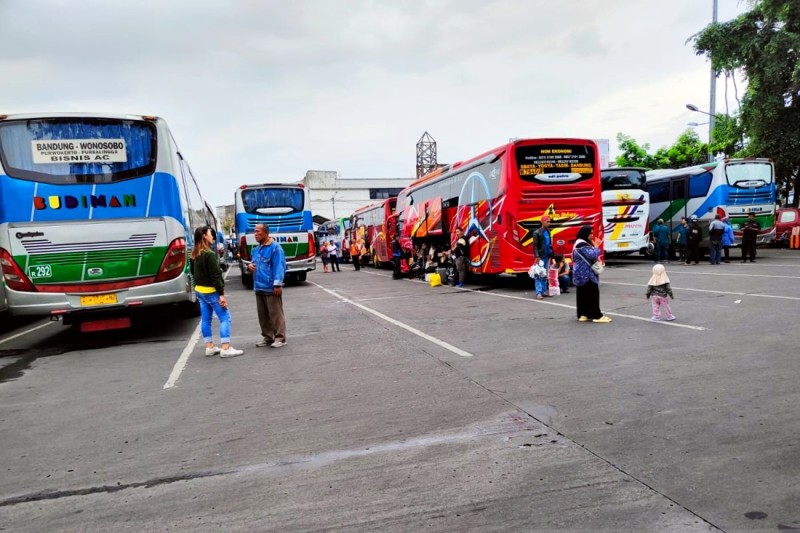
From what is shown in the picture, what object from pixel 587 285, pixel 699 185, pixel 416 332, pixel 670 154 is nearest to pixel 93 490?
pixel 416 332

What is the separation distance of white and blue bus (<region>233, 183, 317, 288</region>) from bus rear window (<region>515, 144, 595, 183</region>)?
352 inches

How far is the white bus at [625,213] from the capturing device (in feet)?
70.0

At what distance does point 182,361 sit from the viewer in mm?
7676

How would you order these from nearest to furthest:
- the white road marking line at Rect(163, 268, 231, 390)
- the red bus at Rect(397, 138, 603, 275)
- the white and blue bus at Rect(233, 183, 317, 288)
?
the white road marking line at Rect(163, 268, 231, 390) < the red bus at Rect(397, 138, 603, 275) < the white and blue bus at Rect(233, 183, 317, 288)

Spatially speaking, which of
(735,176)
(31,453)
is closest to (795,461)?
(31,453)

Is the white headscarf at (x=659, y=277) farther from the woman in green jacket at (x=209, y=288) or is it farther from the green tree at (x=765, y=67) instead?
the green tree at (x=765, y=67)

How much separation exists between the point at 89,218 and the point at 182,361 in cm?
297

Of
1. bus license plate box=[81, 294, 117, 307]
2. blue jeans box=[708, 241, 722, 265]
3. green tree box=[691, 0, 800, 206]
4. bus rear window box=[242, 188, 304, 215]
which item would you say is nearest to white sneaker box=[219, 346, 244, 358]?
bus license plate box=[81, 294, 117, 307]

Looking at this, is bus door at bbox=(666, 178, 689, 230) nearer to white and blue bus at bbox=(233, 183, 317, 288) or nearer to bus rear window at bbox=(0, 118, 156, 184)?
white and blue bus at bbox=(233, 183, 317, 288)

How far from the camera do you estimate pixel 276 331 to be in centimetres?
836

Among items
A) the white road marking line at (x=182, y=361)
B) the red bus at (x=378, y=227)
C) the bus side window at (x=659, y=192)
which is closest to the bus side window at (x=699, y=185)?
the bus side window at (x=659, y=192)

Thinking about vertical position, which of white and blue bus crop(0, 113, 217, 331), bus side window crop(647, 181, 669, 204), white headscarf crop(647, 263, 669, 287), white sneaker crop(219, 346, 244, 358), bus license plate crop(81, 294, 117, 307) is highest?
bus side window crop(647, 181, 669, 204)

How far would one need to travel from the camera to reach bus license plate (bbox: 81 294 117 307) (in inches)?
344

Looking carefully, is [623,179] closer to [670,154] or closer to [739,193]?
[739,193]
